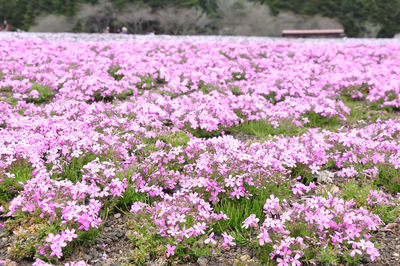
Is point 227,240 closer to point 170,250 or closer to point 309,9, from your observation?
point 170,250

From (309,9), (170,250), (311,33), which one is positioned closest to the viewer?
(170,250)

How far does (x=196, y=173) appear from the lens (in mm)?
4789

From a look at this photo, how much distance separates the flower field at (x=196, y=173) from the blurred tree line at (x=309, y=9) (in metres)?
43.8

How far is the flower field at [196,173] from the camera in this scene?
11.8ft

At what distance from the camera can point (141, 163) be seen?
4.95 metres

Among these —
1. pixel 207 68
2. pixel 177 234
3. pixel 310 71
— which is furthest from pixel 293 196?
pixel 310 71

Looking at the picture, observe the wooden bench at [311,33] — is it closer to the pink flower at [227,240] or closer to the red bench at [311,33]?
the red bench at [311,33]

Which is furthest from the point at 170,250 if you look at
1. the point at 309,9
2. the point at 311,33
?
the point at 309,9

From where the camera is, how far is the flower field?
358 cm

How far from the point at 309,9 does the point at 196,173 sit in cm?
5345

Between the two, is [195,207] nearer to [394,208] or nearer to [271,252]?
[271,252]

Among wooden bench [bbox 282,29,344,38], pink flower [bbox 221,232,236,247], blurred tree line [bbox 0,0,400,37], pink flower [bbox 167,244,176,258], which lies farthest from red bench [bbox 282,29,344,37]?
pink flower [bbox 167,244,176,258]

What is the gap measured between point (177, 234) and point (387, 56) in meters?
14.6

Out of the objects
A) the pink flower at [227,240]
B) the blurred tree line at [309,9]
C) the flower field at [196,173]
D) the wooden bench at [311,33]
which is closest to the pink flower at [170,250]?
the flower field at [196,173]
